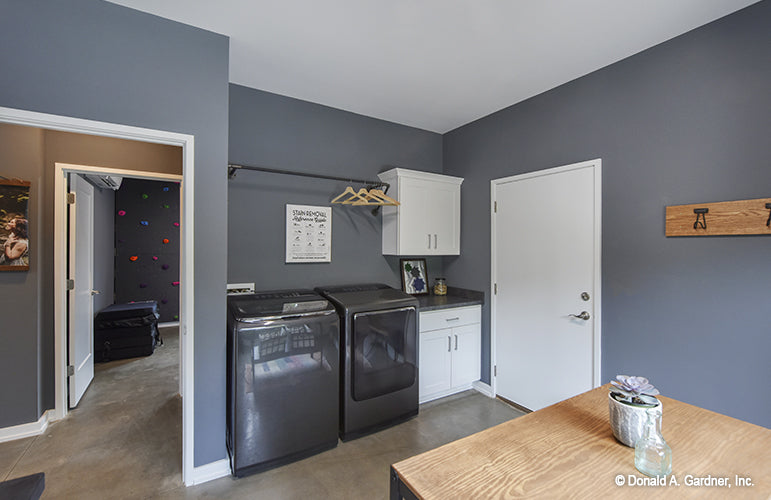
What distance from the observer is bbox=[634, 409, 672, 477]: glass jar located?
0.89m

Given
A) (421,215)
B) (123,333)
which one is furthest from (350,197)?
(123,333)

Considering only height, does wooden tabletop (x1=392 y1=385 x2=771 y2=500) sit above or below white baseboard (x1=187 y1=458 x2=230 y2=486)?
above

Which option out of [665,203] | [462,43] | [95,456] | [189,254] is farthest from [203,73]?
[665,203]

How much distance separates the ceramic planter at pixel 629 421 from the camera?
1013 mm

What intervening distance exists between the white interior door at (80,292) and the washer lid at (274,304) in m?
1.57

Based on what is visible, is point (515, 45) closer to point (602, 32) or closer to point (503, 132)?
point (602, 32)

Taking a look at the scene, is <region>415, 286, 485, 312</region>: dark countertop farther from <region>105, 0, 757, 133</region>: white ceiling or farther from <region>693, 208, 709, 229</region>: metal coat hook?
<region>105, 0, 757, 133</region>: white ceiling

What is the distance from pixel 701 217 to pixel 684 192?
0.19 metres

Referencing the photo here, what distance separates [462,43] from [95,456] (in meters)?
3.68

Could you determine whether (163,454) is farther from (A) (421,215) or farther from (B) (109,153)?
(A) (421,215)

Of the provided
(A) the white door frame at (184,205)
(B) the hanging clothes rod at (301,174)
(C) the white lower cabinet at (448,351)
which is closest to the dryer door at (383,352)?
(C) the white lower cabinet at (448,351)

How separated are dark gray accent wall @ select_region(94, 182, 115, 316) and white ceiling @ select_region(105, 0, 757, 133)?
11.4 ft

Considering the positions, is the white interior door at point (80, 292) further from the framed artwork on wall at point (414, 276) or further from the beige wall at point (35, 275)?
the framed artwork on wall at point (414, 276)

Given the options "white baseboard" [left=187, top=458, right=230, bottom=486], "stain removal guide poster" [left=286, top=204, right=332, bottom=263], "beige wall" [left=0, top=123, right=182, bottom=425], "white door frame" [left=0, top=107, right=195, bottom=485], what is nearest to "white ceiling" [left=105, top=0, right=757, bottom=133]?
"white door frame" [left=0, top=107, right=195, bottom=485]
